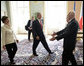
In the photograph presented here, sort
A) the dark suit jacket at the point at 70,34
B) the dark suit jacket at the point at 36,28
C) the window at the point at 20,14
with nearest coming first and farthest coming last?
the dark suit jacket at the point at 70,34
the dark suit jacket at the point at 36,28
the window at the point at 20,14

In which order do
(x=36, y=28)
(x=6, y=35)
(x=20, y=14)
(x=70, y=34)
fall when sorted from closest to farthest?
(x=70, y=34), (x=6, y=35), (x=36, y=28), (x=20, y=14)

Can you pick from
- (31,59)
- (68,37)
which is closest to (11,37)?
(31,59)

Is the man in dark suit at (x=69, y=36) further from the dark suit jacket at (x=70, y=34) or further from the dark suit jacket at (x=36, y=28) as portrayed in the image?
the dark suit jacket at (x=36, y=28)

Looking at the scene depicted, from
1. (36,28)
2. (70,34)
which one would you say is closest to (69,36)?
(70,34)

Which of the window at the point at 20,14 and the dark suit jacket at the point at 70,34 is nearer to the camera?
the dark suit jacket at the point at 70,34

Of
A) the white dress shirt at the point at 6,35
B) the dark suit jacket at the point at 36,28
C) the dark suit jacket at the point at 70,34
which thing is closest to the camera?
the dark suit jacket at the point at 70,34

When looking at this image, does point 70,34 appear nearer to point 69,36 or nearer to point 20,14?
point 69,36

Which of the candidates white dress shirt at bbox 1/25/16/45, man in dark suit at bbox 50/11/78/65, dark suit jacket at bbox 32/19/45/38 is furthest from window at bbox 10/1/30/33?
man in dark suit at bbox 50/11/78/65

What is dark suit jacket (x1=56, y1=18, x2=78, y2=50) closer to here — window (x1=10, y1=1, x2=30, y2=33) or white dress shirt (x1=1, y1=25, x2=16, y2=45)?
white dress shirt (x1=1, y1=25, x2=16, y2=45)

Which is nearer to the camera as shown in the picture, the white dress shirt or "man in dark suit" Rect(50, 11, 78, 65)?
"man in dark suit" Rect(50, 11, 78, 65)

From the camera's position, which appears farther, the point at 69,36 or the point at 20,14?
the point at 20,14

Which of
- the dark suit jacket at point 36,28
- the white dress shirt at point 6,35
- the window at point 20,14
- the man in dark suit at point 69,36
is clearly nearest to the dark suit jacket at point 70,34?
the man in dark suit at point 69,36

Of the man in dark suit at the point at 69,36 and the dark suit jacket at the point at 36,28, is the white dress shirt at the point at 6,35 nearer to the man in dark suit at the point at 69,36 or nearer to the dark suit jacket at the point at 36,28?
the dark suit jacket at the point at 36,28

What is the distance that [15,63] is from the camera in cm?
266
